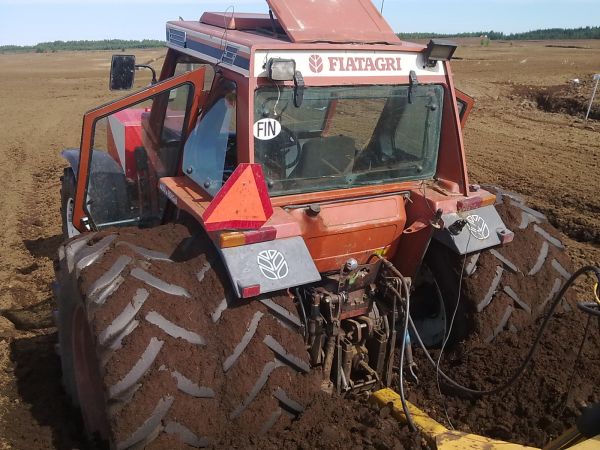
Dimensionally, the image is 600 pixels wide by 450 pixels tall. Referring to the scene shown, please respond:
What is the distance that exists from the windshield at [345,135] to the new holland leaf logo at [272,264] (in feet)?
1.50

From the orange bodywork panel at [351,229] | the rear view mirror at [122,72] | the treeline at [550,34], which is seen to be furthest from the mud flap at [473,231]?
the treeline at [550,34]

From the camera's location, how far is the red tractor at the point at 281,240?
258cm

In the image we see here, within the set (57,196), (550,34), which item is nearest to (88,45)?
(550,34)

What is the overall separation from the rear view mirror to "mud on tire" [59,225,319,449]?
1820 mm

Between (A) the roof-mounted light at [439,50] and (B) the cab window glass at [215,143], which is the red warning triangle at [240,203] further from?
(A) the roof-mounted light at [439,50]

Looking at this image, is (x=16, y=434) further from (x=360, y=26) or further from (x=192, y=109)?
(x=360, y=26)

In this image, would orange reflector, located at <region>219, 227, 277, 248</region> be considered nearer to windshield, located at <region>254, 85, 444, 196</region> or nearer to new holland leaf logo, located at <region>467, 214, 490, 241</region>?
windshield, located at <region>254, 85, 444, 196</region>

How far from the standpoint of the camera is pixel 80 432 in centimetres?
328

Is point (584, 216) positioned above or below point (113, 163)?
below

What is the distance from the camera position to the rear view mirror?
426 cm

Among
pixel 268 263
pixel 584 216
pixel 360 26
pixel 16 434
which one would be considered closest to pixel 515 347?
pixel 268 263

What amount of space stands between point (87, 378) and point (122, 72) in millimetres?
2200

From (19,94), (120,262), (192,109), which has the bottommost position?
(19,94)

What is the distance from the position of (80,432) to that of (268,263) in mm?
1538
